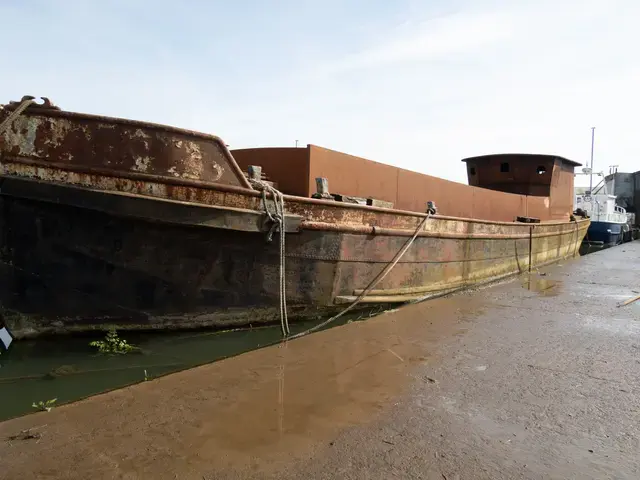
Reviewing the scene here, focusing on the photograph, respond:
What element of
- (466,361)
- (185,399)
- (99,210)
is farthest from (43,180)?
(466,361)

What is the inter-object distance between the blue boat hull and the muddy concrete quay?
2201 centimetres

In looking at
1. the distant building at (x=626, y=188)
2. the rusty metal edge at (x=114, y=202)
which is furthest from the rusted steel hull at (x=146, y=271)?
the distant building at (x=626, y=188)

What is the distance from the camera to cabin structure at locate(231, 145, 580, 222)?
5.82 meters

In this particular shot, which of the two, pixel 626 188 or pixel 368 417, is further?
pixel 626 188

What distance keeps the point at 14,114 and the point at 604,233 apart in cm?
2597

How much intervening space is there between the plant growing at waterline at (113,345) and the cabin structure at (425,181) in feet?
8.44

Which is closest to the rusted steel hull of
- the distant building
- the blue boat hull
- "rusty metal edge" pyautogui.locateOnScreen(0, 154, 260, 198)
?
"rusty metal edge" pyautogui.locateOnScreen(0, 154, 260, 198)

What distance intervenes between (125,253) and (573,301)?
20.1ft

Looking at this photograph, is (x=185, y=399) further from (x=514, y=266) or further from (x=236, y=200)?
(x=514, y=266)

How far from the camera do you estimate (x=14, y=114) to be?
13.9 ft

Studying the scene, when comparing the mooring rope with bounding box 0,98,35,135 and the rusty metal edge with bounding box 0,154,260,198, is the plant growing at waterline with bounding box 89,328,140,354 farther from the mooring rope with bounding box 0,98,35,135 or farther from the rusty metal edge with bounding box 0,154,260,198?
the mooring rope with bounding box 0,98,35,135

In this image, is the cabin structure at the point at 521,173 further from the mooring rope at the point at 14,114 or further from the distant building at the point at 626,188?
the distant building at the point at 626,188

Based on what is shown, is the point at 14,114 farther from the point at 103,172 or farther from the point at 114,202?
the point at 114,202

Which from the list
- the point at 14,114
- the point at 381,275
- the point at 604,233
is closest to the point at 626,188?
the point at 604,233
